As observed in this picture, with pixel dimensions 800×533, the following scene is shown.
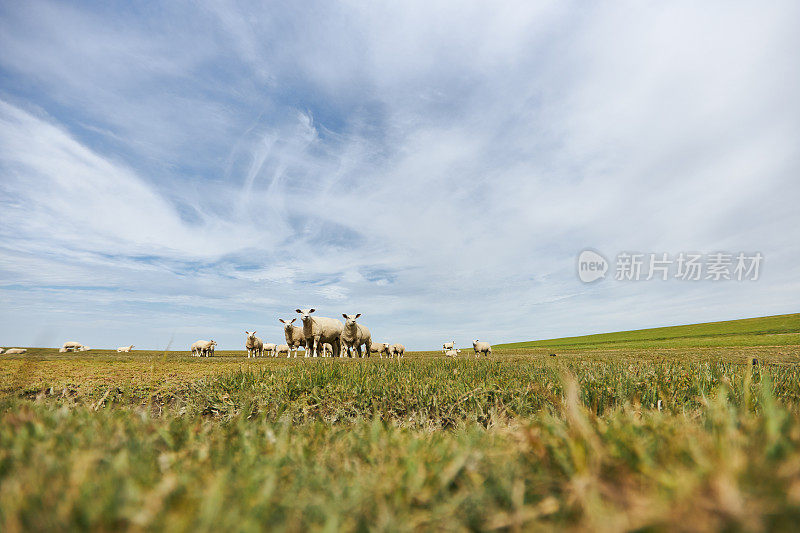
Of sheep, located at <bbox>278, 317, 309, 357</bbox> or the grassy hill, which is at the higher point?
sheep, located at <bbox>278, 317, 309, 357</bbox>

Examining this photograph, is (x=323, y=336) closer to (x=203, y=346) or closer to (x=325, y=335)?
(x=325, y=335)

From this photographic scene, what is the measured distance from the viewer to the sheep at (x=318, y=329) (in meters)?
29.9

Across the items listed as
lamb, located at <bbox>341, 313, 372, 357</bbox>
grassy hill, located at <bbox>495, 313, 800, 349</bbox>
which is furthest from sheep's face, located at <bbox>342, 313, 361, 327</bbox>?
grassy hill, located at <bbox>495, 313, 800, 349</bbox>

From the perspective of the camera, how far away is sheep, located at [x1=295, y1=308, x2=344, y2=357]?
2988 cm

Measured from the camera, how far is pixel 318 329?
Result: 30.6 metres

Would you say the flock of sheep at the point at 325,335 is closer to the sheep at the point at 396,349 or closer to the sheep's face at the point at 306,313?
the sheep's face at the point at 306,313

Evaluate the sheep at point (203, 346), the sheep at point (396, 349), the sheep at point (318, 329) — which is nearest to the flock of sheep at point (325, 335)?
the sheep at point (318, 329)

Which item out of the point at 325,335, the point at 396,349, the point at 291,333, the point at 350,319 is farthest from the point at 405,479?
the point at 396,349

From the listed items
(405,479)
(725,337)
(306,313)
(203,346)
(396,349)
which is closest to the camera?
(405,479)

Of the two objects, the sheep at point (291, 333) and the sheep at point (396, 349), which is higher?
the sheep at point (291, 333)

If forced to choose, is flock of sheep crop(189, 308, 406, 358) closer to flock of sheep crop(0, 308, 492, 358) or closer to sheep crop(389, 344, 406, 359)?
flock of sheep crop(0, 308, 492, 358)

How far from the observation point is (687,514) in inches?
41.1

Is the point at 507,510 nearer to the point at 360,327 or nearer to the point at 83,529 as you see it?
the point at 83,529

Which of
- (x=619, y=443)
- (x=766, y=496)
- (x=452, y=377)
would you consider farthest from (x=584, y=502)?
(x=452, y=377)
